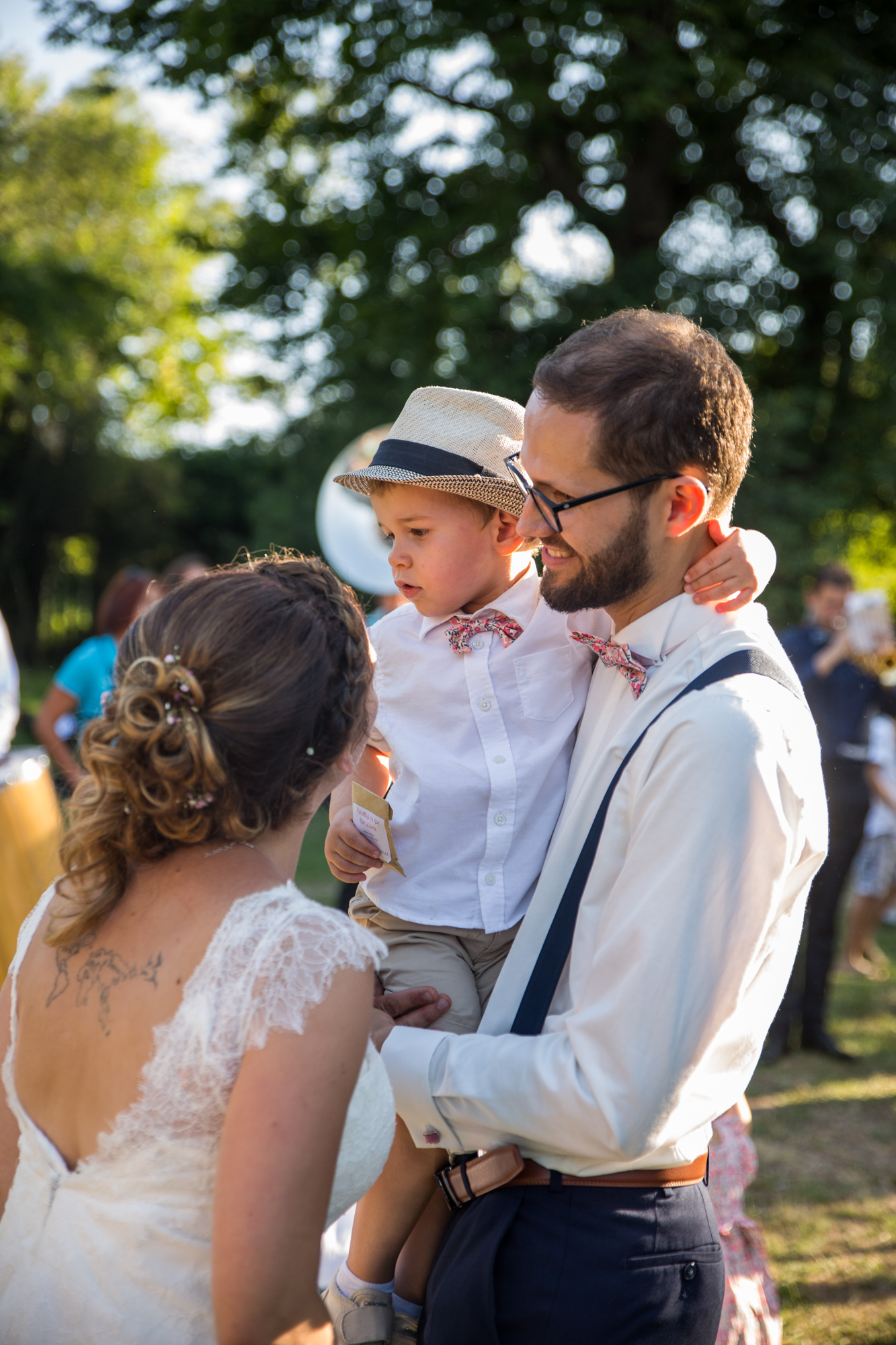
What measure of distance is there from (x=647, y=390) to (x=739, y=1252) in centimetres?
209

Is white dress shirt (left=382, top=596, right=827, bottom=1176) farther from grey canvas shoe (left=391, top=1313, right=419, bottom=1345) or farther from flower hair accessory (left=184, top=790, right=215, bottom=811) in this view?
flower hair accessory (left=184, top=790, right=215, bottom=811)

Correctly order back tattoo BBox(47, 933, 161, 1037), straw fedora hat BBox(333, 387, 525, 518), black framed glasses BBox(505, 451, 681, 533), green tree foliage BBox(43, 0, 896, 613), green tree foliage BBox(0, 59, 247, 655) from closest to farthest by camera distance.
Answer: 1. back tattoo BBox(47, 933, 161, 1037)
2. black framed glasses BBox(505, 451, 681, 533)
3. straw fedora hat BBox(333, 387, 525, 518)
4. green tree foliage BBox(43, 0, 896, 613)
5. green tree foliage BBox(0, 59, 247, 655)

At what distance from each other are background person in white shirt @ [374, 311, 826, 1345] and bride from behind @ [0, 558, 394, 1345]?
0.28 meters

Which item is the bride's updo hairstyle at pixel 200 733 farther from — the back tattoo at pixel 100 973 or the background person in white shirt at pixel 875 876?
the background person in white shirt at pixel 875 876

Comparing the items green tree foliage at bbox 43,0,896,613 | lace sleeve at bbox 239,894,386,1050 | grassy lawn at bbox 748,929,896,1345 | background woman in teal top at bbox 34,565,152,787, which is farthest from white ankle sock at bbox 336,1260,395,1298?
green tree foliage at bbox 43,0,896,613

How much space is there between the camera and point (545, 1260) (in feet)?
5.43

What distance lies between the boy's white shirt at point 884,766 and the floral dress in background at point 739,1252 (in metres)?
5.41

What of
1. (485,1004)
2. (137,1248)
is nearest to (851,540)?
(485,1004)

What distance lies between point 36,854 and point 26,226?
19.2m

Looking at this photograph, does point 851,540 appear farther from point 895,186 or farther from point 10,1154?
point 10,1154

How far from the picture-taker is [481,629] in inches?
89.2

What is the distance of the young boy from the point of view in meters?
2.00

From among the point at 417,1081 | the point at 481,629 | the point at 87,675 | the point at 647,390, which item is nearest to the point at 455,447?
the point at 481,629

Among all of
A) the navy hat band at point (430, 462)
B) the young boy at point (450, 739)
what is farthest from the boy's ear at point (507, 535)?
the navy hat band at point (430, 462)
